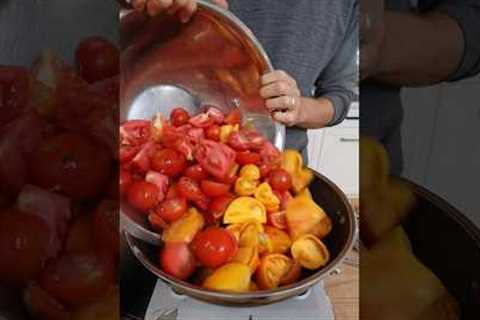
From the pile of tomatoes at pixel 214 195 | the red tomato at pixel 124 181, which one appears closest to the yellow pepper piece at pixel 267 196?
the pile of tomatoes at pixel 214 195

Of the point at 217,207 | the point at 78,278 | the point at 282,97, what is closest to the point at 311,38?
the point at 282,97

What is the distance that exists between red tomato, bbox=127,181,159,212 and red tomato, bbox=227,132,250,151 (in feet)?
0.23

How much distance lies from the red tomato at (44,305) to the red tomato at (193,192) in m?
0.15

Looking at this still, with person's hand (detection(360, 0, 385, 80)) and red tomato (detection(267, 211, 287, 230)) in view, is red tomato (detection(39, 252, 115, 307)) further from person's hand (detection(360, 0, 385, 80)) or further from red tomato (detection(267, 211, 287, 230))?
person's hand (detection(360, 0, 385, 80))

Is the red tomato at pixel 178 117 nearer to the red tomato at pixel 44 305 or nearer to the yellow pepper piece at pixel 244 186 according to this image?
the yellow pepper piece at pixel 244 186

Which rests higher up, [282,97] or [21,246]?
[282,97]

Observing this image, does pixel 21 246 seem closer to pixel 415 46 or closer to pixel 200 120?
pixel 200 120

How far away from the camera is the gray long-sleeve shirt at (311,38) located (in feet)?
1.68

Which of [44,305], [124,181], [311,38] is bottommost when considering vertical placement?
[44,305]

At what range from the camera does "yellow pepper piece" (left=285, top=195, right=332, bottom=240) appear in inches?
21.0

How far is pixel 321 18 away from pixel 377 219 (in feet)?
0.62

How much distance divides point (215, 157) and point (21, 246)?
7.1 inches

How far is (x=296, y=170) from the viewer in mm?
536

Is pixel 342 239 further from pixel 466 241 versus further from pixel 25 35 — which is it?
pixel 25 35
